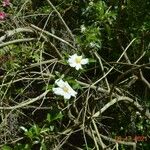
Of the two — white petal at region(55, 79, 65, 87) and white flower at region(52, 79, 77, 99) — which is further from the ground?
white petal at region(55, 79, 65, 87)

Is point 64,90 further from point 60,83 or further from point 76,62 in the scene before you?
point 76,62

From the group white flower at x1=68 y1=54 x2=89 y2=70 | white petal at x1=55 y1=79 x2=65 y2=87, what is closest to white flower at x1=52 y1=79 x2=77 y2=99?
white petal at x1=55 y1=79 x2=65 y2=87

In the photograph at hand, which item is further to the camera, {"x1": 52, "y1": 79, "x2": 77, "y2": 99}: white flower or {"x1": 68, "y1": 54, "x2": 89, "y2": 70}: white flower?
{"x1": 68, "y1": 54, "x2": 89, "y2": 70}: white flower

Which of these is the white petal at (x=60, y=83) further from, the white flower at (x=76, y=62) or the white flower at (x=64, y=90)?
the white flower at (x=76, y=62)

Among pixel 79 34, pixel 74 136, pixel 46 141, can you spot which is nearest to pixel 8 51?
pixel 79 34

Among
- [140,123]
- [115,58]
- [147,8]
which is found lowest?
[140,123]

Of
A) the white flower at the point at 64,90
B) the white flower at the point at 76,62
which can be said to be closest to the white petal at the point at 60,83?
the white flower at the point at 64,90

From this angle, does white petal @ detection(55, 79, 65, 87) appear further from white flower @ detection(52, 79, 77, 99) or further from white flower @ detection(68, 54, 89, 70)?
white flower @ detection(68, 54, 89, 70)

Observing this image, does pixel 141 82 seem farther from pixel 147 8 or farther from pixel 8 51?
pixel 8 51

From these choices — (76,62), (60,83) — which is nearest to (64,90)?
(60,83)
